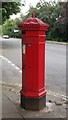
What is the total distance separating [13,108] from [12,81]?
3.84 metres

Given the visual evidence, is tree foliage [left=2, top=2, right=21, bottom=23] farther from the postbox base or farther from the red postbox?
the postbox base

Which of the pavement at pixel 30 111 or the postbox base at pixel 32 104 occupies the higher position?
the postbox base at pixel 32 104

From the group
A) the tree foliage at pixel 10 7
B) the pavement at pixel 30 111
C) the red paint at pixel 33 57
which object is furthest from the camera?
the tree foliage at pixel 10 7

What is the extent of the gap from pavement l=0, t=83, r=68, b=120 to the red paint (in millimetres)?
324

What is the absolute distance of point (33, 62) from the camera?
235 inches

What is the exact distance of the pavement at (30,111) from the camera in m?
5.61

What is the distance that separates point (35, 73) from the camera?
6.00 metres

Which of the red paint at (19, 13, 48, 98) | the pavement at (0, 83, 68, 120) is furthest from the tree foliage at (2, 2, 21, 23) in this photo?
the red paint at (19, 13, 48, 98)

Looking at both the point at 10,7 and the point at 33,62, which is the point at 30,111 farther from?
the point at 10,7

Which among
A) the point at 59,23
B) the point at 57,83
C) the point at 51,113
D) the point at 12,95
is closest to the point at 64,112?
the point at 51,113

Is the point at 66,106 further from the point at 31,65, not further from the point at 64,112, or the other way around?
the point at 31,65

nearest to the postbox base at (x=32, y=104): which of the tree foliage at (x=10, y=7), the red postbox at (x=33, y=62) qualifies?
the red postbox at (x=33, y=62)

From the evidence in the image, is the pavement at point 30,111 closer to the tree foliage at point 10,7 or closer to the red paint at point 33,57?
the red paint at point 33,57

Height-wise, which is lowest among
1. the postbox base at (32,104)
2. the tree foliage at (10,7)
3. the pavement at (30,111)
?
the pavement at (30,111)
